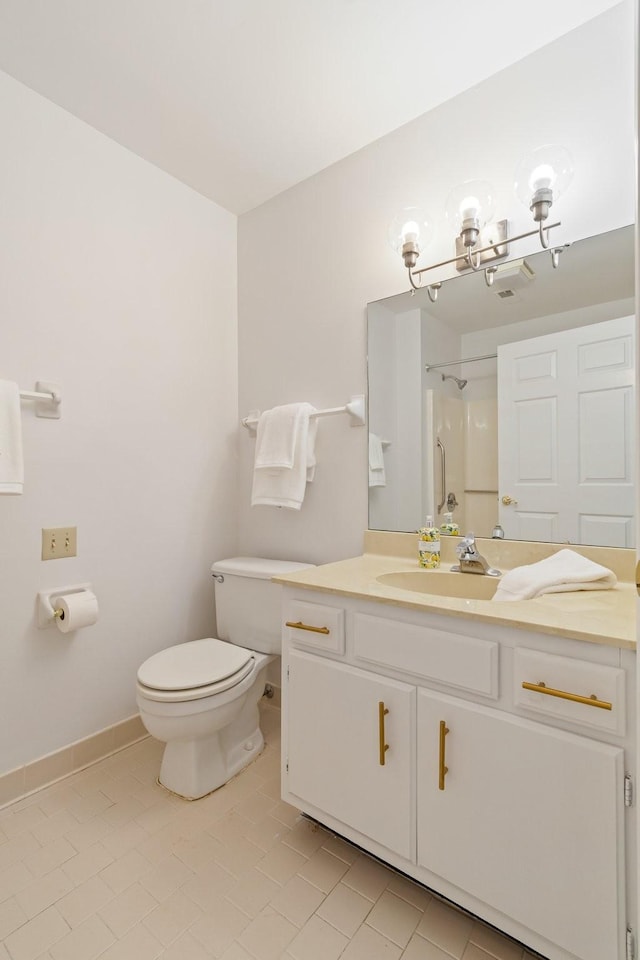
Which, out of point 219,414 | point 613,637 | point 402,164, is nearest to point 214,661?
point 219,414

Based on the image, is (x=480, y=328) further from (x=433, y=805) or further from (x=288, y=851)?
(x=288, y=851)

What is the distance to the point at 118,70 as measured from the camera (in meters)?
1.50

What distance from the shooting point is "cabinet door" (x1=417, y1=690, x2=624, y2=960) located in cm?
85

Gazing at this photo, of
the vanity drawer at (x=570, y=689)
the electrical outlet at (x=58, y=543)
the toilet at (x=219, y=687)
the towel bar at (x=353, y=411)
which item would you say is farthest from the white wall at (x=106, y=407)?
the vanity drawer at (x=570, y=689)

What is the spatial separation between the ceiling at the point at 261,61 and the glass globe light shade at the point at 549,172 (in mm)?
411

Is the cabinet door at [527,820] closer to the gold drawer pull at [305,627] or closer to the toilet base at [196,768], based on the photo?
the gold drawer pull at [305,627]

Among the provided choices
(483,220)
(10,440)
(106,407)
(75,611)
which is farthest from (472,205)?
(75,611)

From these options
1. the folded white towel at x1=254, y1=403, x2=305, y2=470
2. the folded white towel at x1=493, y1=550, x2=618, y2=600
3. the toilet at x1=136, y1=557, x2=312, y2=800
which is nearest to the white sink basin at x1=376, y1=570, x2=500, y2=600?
the folded white towel at x1=493, y1=550, x2=618, y2=600

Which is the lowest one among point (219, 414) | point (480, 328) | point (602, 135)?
point (219, 414)

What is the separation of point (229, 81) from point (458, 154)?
0.80 metres

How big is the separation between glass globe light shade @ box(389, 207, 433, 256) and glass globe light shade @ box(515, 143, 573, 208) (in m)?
0.35

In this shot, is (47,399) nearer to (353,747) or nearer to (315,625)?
(315,625)

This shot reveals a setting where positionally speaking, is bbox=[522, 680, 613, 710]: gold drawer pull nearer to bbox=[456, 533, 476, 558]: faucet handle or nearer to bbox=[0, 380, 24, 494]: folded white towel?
bbox=[456, 533, 476, 558]: faucet handle

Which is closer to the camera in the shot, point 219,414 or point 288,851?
point 288,851
